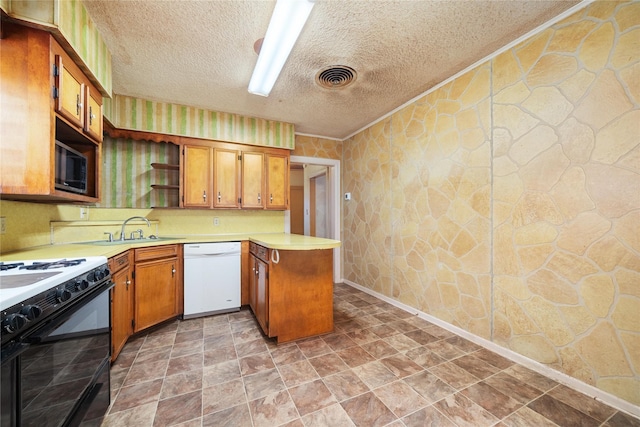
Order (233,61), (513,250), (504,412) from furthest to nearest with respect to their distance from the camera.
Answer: (233,61) → (513,250) → (504,412)

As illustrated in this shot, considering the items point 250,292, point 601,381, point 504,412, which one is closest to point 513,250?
point 601,381

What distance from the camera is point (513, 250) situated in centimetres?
199

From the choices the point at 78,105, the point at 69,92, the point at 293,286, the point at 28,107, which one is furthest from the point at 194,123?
the point at 293,286

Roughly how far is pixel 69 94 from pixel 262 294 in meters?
2.07

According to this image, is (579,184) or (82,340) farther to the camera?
(579,184)

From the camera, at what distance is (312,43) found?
1.98 meters

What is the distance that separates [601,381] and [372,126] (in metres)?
3.34

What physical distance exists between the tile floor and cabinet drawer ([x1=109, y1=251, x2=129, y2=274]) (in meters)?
0.74

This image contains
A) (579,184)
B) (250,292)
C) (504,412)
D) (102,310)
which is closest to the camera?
(102,310)

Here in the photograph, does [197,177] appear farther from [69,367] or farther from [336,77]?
[69,367]

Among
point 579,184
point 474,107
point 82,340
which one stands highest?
point 474,107

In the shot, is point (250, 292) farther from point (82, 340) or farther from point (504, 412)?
point (504, 412)

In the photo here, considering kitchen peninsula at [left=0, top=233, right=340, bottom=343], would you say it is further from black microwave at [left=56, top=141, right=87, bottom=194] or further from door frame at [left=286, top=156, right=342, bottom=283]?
door frame at [left=286, top=156, right=342, bottom=283]

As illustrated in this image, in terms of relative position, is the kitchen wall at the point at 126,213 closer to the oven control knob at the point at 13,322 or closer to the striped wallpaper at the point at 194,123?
the striped wallpaper at the point at 194,123
